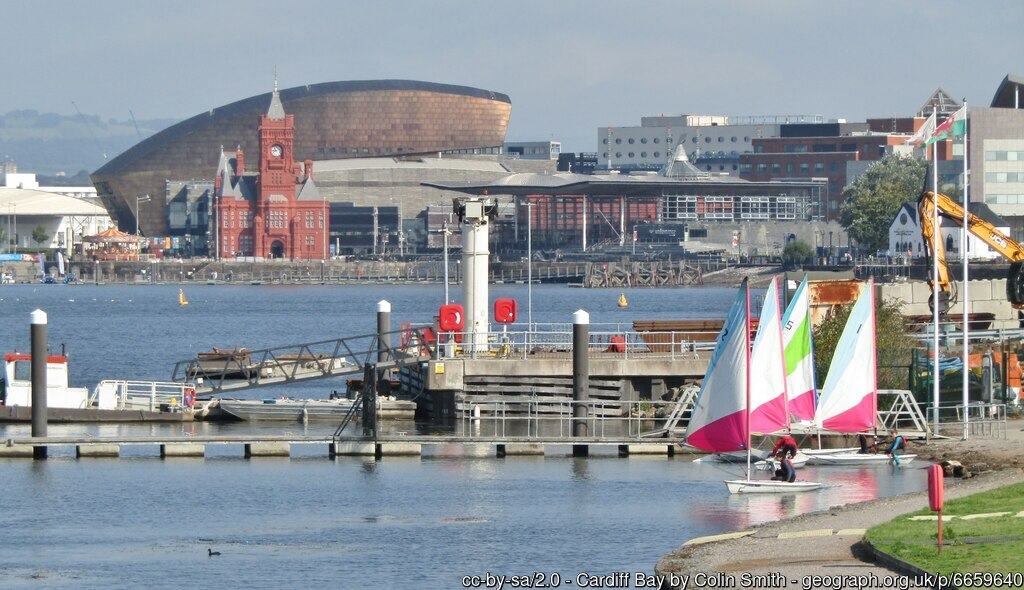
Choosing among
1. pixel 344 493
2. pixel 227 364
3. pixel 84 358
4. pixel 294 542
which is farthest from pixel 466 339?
pixel 84 358

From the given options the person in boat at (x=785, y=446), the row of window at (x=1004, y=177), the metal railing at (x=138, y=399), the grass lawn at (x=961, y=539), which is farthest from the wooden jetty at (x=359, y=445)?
the row of window at (x=1004, y=177)

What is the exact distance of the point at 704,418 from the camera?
38406 millimetres

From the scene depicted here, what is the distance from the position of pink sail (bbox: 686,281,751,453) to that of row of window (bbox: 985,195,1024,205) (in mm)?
139087

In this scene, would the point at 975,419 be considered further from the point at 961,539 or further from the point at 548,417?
the point at 961,539

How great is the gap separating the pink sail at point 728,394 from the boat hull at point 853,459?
4974 millimetres

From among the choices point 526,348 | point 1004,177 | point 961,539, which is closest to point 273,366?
point 526,348

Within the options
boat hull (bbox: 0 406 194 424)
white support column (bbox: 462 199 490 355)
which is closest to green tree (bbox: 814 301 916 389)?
white support column (bbox: 462 199 490 355)

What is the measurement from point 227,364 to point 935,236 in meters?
23.6

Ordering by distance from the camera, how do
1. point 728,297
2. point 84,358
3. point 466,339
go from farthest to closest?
point 728,297 → point 84,358 → point 466,339

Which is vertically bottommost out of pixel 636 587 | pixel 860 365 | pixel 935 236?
pixel 636 587

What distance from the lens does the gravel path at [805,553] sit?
990 inches

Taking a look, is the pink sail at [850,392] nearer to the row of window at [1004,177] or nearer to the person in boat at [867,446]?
the person in boat at [867,446]

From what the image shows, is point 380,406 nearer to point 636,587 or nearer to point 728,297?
point 636,587

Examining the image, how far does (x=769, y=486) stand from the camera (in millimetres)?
37469
